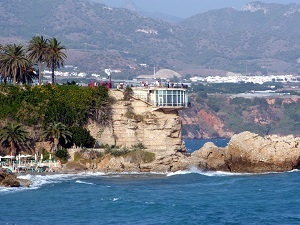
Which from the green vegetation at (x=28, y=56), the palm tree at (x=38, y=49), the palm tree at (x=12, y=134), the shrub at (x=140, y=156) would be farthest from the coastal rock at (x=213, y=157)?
the palm tree at (x=38, y=49)

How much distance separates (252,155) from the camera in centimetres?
8219

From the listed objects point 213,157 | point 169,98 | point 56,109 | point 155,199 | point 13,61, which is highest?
point 13,61

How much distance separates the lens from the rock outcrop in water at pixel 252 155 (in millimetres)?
81750

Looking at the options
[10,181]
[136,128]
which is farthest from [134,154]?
[10,181]

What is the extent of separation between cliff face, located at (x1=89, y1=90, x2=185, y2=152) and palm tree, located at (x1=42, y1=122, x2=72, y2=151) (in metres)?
3.65

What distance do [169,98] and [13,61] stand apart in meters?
13.9

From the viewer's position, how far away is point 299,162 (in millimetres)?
84500

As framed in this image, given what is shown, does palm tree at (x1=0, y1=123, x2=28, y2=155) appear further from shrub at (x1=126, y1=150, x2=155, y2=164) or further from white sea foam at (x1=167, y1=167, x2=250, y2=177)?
white sea foam at (x1=167, y1=167, x2=250, y2=177)

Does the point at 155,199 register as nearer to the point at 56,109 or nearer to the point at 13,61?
the point at 56,109

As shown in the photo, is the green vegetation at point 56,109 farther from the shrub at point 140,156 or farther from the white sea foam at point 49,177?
the shrub at point 140,156

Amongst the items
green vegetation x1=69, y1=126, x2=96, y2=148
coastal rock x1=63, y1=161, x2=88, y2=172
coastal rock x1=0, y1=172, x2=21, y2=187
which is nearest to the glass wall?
green vegetation x1=69, y1=126, x2=96, y2=148

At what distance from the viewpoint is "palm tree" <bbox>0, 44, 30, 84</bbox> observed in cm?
8656

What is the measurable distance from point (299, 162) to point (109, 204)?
2612 centimetres

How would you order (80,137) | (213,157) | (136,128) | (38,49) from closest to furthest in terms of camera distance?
(80,137) → (213,157) → (136,128) → (38,49)
